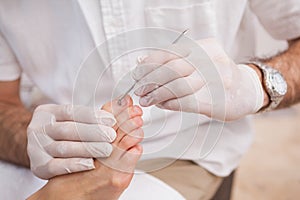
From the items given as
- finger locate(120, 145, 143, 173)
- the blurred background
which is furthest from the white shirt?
the blurred background

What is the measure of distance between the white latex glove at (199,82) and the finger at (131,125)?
3cm

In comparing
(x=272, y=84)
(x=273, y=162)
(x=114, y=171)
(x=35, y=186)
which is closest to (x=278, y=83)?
(x=272, y=84)

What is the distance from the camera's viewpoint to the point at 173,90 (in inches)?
31.1

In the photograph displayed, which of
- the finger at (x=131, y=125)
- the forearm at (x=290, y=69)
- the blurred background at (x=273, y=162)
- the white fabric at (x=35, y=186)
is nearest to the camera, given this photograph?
the finger at (x=131, y=125)

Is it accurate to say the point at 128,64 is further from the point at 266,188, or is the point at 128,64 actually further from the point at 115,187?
the point at 266,188

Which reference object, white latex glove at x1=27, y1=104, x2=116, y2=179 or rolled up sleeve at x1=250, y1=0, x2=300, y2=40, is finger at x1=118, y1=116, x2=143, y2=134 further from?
rolled up sleeve at x1=250, y1=0, x2=300, y2=40

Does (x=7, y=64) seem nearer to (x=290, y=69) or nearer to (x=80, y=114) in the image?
(x=80, y=114)

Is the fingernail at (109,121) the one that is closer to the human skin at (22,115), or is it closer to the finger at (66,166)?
the finger at (66,166)

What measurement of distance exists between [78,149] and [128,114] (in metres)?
0.10

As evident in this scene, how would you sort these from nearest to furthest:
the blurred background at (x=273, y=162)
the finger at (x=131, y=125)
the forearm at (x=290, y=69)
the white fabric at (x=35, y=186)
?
1. the finger at (x=131, y=125)
2. the white fabric at (x=35, y=186)
3. the forearm at (x=290, y=69)
4. the blurred background at (x=273, y=162)

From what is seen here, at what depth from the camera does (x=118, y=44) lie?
94 centimetres

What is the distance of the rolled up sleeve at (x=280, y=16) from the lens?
102 centimetres

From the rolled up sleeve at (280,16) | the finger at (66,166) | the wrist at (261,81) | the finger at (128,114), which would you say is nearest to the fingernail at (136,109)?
the finger at (128,114)

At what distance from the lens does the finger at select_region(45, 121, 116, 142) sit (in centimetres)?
77
